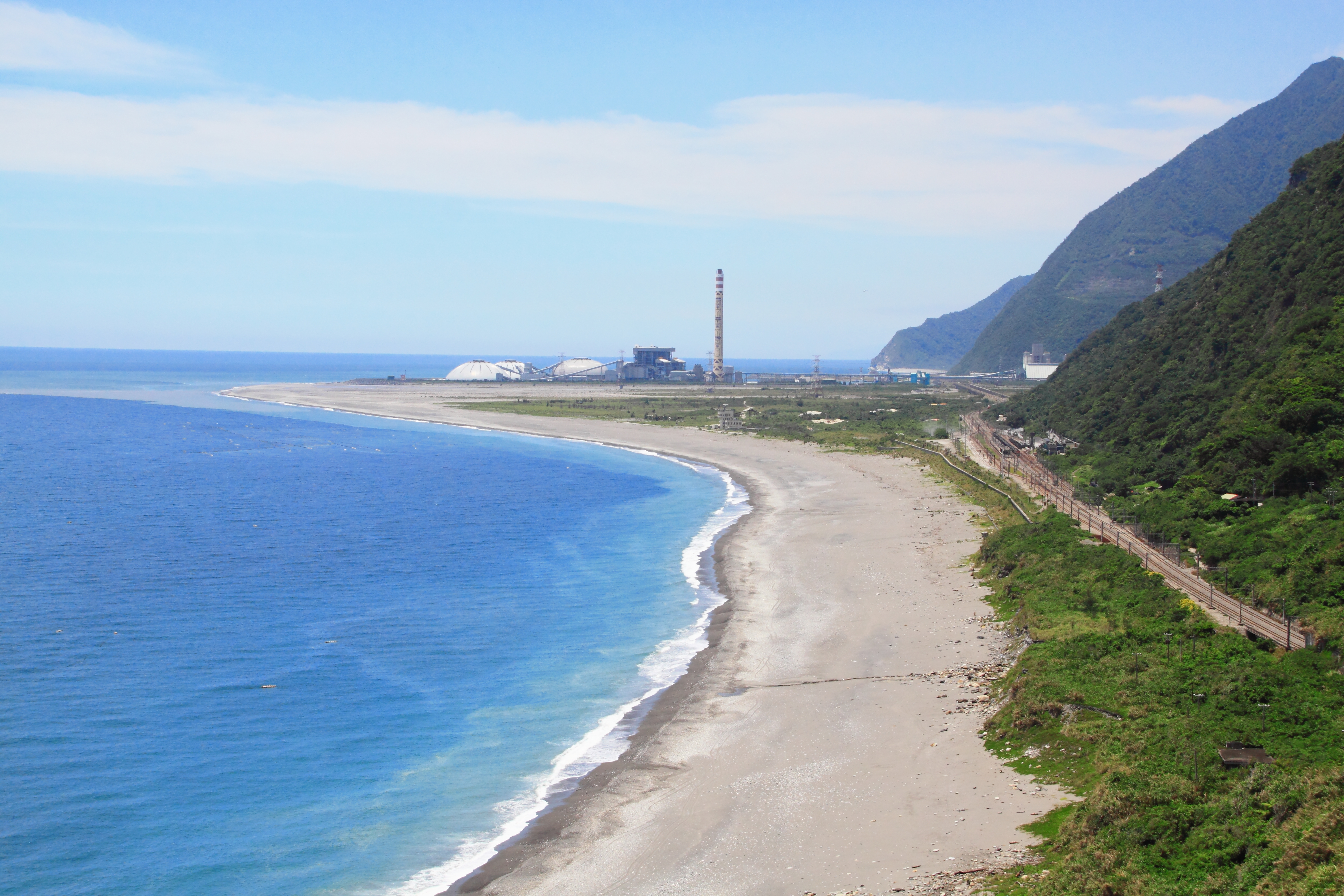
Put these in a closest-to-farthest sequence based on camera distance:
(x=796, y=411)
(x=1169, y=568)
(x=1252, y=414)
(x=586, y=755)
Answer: (x=586, y=755), (x=1169, y=568), (x=1252, y=414), (x=796, y=411)

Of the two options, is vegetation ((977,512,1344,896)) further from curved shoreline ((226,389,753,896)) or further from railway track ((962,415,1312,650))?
curved shoreline ((226,389,753,896))

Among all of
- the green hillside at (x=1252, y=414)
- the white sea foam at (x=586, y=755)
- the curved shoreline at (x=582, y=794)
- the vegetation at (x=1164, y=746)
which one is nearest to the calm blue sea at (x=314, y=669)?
the white sea foam at (x=586, y=755)

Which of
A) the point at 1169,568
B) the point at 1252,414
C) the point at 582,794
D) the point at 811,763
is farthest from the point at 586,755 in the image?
the point at 1252,414

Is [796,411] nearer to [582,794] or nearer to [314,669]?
[314,669]

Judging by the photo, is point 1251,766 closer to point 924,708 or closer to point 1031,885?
point 1031,885

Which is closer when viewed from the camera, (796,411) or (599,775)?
(599,775)

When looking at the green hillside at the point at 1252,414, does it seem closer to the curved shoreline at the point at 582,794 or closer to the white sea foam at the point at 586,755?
the curved shoreline at the point at 582,794
